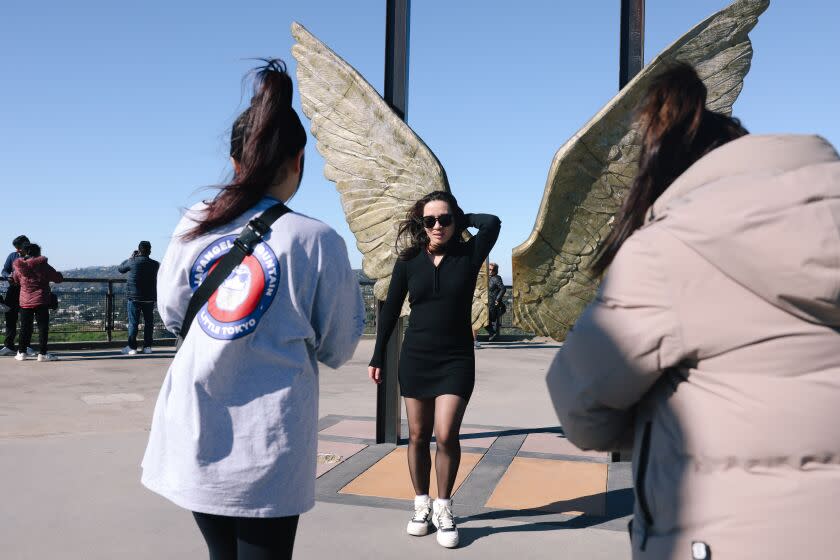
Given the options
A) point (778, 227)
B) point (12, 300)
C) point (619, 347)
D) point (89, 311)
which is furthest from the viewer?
point (89, 311)

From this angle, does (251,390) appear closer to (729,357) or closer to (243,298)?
(243,298)

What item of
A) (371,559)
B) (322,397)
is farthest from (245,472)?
(322,397)

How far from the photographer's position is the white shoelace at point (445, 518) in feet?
11.5

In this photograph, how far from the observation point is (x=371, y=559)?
10.9 ft

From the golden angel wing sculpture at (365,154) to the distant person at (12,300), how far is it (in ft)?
24.1

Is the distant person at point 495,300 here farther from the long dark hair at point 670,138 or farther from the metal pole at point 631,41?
the long dark hair at point 670,138

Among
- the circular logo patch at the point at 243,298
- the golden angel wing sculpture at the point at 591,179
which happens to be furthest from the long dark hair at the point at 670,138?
the golden angel wing sculpture at the point at 591,179

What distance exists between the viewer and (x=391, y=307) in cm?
388

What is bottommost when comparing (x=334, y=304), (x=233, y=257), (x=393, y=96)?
(x=334, y=304)

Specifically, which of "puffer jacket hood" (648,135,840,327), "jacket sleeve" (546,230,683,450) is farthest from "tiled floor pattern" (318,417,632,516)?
"puffer jacket hood" (648,135,840,327)

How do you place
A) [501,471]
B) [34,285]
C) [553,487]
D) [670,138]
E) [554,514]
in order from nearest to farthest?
[670,138] → [554,514] → [553,487] → [501,471] → [34,285]

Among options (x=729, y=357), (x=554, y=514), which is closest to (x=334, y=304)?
(x=729, y=357)

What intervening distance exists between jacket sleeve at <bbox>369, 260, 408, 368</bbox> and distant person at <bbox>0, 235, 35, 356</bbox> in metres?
8.45

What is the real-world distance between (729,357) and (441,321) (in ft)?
8.08
